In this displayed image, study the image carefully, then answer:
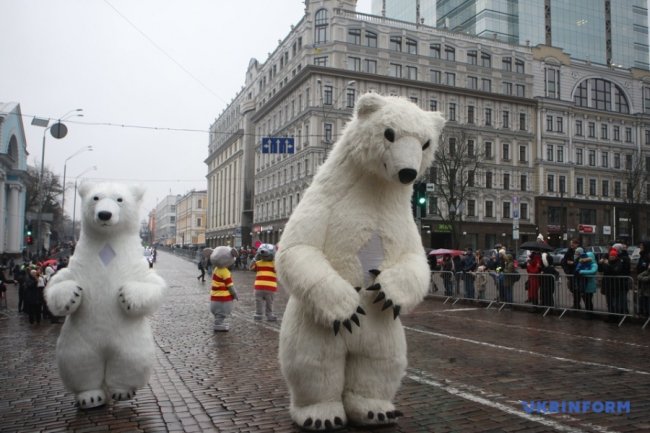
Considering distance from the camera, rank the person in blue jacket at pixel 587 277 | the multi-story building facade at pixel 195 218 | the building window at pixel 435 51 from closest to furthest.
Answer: the person in blue jacket at pixel 587 277, the building window at pixel 435 51, the multi-story building facade at pixel 195 218

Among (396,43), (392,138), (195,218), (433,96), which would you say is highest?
(396,43)

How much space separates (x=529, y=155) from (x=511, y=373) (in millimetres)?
50278

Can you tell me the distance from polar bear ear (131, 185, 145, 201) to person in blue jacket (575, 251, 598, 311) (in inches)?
421

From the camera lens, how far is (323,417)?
11.5 feet

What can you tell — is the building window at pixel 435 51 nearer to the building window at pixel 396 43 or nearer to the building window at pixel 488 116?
the building window at pixel 396 43

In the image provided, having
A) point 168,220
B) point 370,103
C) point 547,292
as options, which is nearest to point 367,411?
point 370,103

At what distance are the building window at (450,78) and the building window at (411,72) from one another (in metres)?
3.33

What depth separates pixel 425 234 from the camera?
151 ft

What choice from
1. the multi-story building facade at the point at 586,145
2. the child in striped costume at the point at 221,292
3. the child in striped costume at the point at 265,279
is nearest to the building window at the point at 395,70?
the multi-story building facade at the point at 586,145

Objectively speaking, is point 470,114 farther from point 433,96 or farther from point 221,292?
point 221,292

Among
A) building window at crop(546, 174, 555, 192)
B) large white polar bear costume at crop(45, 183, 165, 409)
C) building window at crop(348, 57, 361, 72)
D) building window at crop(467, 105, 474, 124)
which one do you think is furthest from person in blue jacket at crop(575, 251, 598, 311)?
building window at crop(546, 174, 555, 192)

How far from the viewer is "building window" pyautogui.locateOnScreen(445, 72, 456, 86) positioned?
4881 cm

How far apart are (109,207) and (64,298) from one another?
0.84 metres

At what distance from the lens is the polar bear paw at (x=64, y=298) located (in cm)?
411
